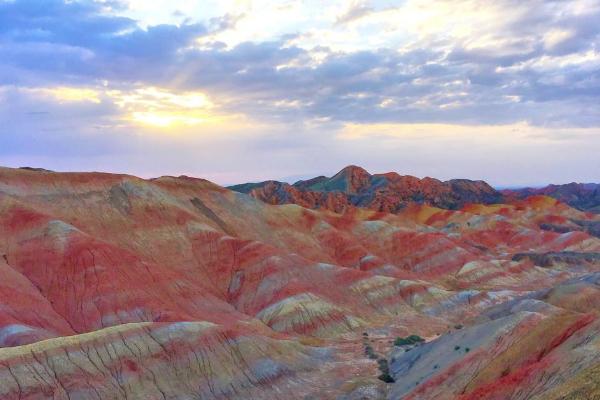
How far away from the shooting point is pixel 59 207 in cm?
9712

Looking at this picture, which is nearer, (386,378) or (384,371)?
(386,378)

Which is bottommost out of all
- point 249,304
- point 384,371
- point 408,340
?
point 408,340

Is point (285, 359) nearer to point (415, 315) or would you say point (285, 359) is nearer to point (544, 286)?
point (415, 315)

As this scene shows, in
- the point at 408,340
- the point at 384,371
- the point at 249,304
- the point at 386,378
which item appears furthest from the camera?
the point at 249,304

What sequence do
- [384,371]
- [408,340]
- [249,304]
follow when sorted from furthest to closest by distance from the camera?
[249,304]
[408,340]
[384,371]

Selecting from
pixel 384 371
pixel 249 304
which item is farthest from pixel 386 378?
pixel 249 304

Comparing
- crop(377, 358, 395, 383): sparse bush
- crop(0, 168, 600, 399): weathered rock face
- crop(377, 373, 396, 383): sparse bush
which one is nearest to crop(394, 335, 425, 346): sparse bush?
crop(0, 168, 600, 399): weathered rock face

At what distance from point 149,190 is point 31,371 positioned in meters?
68.0

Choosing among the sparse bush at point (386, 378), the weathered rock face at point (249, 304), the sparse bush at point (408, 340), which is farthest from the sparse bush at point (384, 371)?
the sparse bush at point (408, 340)

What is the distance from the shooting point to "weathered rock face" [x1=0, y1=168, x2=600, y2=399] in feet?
145

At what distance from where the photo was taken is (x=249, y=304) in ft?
290

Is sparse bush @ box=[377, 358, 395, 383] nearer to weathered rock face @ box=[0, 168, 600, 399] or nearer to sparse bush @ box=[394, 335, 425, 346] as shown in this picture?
weathered rock face @ box=[0, 168, 600, 399]

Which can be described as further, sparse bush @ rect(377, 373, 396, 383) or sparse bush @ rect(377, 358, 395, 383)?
sparse bush @ rect(377, 358, 395, 383)

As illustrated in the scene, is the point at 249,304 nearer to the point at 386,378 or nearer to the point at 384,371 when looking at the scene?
the point at 384,371
